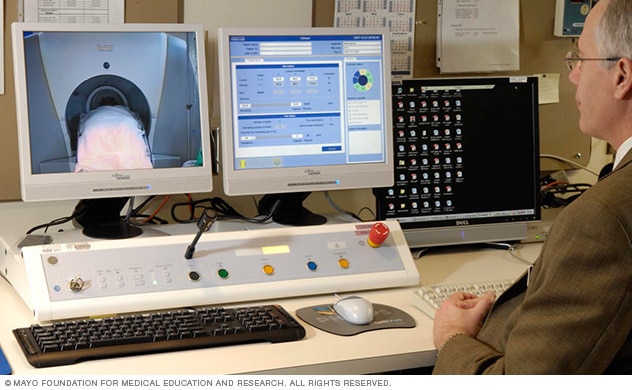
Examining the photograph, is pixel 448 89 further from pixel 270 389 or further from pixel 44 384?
pixel 44 384

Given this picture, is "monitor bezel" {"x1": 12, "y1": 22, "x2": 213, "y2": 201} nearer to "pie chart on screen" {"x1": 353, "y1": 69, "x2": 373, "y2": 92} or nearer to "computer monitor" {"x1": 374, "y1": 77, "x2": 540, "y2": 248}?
"pie chart on screen" {"x1": 353, "y1": 69, "x2": 373, "y2": 92}

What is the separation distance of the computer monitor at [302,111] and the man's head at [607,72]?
688mm

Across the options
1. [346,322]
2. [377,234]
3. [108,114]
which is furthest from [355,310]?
[108,114]

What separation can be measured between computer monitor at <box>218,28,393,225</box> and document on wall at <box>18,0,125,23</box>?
0.33 meters

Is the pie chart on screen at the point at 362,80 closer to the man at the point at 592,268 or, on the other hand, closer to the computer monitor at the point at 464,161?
the computer monitor at the point at 464,161

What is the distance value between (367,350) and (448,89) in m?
0.92

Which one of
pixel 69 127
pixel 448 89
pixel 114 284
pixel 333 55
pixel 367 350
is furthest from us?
pixel 448 89

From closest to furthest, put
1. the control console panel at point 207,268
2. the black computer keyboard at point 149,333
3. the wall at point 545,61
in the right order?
the black computer keyboard at point 149,333
the control console panel at point 207,268
the wall at point 545,61

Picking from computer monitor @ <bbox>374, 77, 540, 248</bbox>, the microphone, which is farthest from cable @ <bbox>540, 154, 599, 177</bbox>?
the microphone

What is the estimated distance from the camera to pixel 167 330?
1630 millimetres

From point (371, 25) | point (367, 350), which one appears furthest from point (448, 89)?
point (367, 350)

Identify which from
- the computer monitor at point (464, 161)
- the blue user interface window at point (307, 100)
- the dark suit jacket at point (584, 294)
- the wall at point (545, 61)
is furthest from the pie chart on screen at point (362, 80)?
the dark suit jacket at point (584, 294)

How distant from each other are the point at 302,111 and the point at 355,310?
0.55m

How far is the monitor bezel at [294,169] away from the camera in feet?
6.70
